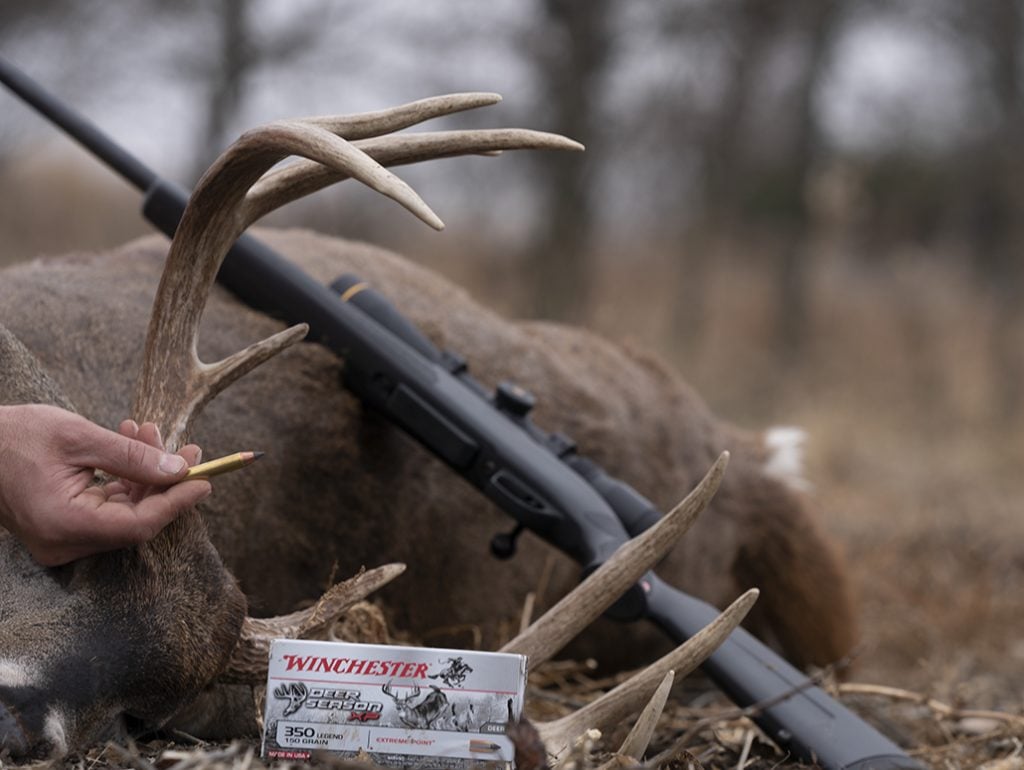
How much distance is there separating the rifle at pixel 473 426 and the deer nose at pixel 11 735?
4.79 ft

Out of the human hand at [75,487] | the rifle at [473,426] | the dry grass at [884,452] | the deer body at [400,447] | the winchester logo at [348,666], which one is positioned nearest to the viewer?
the human hand at [75,487]

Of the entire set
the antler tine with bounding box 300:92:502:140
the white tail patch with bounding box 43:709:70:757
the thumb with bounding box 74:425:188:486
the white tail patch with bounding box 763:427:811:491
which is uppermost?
the white tail patch with bounding box 763:427:811:491

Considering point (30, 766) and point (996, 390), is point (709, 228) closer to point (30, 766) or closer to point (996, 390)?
point (996, 390)

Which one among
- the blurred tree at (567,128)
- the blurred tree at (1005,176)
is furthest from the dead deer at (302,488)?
the blurred tree at (1005,176)

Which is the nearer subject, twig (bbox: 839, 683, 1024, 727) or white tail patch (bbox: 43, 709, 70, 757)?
white tail patch (bbox: 43, 709, 70, 757)

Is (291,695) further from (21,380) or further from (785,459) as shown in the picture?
(785,459)

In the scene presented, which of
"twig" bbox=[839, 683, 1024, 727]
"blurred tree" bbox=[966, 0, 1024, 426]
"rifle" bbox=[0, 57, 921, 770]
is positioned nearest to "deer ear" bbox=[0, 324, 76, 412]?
"rifle" bbox=[0, 57, 921, 770]

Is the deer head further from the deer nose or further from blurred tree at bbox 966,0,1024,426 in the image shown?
blurred tree at bbox 966,0,1024,426

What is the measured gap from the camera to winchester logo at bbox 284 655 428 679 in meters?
2.41

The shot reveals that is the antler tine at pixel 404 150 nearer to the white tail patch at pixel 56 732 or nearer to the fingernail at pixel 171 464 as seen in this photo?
the fingernail at pixel 171 464

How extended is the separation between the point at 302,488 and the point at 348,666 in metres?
1.39

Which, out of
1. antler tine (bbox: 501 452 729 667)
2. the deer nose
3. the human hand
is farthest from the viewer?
antler tine (bbox: 501 452 729 667)

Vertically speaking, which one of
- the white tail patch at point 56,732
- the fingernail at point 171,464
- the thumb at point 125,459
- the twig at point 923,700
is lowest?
the white tail patch at point 56,732

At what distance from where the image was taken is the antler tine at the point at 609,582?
287 cm
